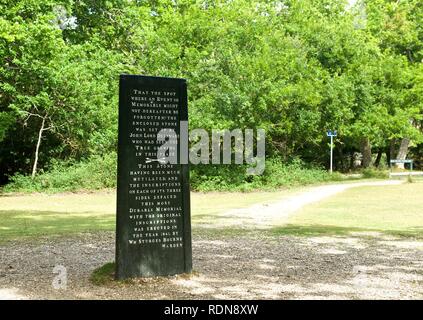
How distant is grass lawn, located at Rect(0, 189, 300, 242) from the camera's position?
1391 centimetres

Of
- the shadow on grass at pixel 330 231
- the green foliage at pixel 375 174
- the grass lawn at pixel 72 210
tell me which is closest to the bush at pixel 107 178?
the grass lawn at pixel 72 210

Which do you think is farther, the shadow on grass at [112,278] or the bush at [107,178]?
the bush at [107,178]

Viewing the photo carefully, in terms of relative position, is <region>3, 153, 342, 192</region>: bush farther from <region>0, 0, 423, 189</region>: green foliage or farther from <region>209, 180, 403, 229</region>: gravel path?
<region>209, 180, 403, 229</region>: gravel path

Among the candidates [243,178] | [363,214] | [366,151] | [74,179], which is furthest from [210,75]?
[366,151]

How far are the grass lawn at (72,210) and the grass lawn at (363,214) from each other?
260cm

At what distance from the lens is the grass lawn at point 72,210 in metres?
13.9

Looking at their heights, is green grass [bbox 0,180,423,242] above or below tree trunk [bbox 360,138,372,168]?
below

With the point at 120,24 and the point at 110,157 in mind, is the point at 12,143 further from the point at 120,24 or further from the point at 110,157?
the point at 120,24

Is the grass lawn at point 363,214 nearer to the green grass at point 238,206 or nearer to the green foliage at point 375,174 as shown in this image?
the green grass at point 238,206

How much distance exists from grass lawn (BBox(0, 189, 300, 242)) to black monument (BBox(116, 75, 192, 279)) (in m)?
5.15

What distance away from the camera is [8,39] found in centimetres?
2323

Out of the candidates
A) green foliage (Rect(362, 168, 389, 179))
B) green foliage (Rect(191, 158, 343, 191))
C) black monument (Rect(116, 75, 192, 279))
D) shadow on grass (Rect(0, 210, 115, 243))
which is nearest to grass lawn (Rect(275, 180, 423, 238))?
green foliage (Rect(191, 158, 343, 191))

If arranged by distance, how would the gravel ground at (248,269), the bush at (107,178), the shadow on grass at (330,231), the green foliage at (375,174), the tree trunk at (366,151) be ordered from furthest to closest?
the tree trunk at (366,151), the green foliage at (375,174), the bush at (107,178), the shadow on grass at (330,231), the gravel ground at (248,269)
